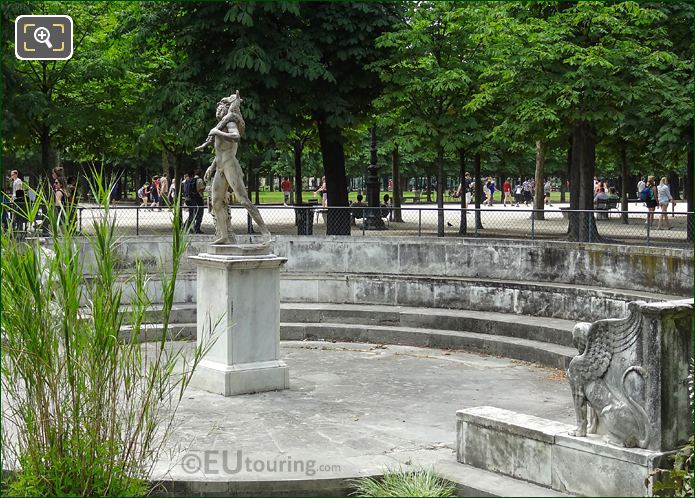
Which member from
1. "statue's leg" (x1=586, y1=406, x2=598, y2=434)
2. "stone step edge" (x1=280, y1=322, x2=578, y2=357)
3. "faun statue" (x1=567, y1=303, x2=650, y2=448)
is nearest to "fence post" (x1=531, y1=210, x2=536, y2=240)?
"stone step edge" (x1=280, y1=322, x2=578, y2=357)

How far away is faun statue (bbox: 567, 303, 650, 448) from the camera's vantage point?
8.07m

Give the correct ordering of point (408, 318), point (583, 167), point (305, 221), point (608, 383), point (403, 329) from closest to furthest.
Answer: point (608, 383) → point (403, 329) → point (408, 318) → point (305, 221) → point (583, 167)

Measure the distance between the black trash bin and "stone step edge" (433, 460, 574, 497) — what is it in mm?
13145

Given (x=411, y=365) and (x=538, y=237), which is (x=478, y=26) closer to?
(x=538, y=237)

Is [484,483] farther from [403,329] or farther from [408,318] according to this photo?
[408,318]

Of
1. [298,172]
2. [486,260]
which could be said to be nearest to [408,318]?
[486,260]

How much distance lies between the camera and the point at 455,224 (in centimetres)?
2236

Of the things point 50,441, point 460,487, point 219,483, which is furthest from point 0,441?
point 460,487

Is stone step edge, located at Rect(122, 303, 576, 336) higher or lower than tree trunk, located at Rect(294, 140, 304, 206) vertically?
lower

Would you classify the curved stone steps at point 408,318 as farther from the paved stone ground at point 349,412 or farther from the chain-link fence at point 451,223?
the chain-link fence at point 451,223

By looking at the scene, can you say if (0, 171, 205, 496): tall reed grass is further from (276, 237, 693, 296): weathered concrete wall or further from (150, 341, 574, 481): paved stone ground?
(276, 237, 693, 296): weathered concrete wall

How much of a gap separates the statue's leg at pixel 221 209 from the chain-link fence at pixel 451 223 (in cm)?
547

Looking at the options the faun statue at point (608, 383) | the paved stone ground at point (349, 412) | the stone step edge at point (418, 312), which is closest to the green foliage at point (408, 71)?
the stone step edge at point (418, 312)

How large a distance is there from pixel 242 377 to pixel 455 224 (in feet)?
32.9
